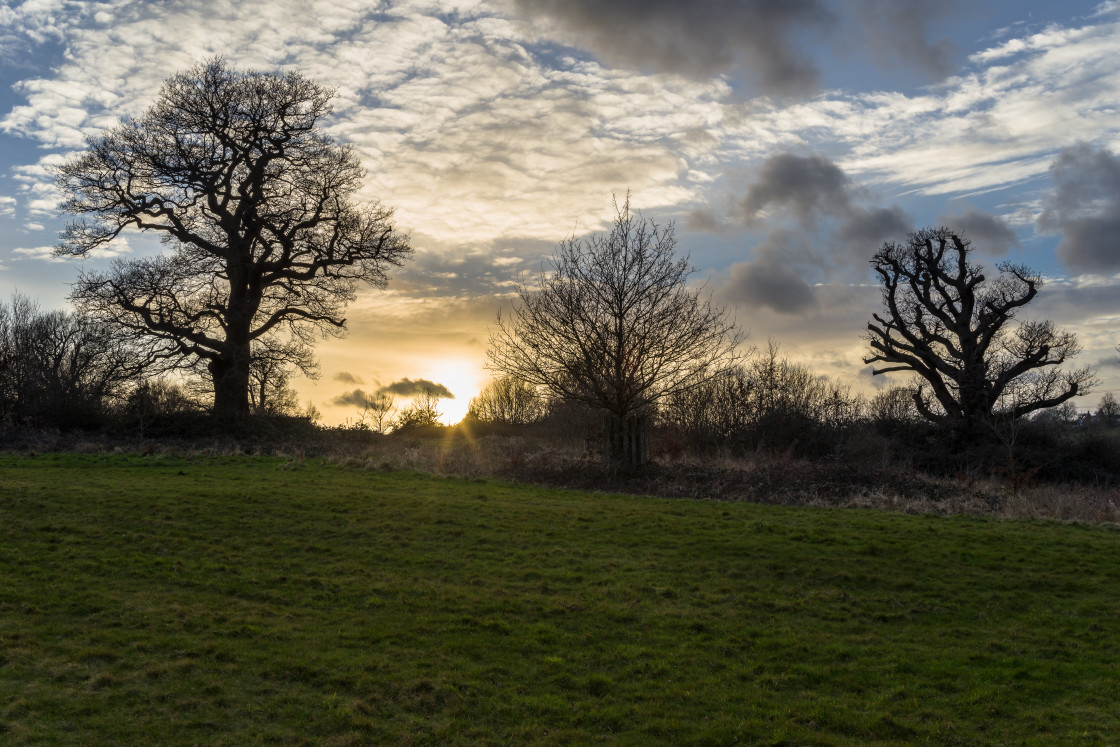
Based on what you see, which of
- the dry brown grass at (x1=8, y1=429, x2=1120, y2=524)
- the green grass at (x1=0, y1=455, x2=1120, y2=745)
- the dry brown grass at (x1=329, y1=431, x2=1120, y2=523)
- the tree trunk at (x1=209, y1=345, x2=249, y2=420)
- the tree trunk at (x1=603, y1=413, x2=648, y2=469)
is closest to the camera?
the green grass at (x1=0, y1=455, x2=1120, y2=745)

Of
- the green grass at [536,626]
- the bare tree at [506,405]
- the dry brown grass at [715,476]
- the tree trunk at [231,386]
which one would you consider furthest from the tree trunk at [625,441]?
the bare tree at [506,405]

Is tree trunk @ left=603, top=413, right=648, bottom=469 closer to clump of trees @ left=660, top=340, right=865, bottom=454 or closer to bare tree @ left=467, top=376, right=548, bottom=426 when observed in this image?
clump of trees @ left=660, top=340, right=865, bottom=454

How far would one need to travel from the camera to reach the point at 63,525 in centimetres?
1224

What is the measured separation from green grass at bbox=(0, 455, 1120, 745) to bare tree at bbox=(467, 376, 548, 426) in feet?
114

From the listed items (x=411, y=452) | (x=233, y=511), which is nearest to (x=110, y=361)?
(x=411, y=452)

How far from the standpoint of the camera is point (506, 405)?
58.8 m

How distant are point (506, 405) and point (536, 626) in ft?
165

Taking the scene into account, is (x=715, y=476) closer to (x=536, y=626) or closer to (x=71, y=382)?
(x=536, y=626)

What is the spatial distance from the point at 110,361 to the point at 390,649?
27.3 m

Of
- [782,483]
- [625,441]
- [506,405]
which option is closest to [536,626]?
[782,483]

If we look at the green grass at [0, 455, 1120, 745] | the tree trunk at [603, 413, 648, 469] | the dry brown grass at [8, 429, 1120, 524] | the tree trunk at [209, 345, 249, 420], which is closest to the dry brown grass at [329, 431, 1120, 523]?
the dry brown grass at [8, 429, 1120, 524]

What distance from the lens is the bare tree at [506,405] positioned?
50562 mm

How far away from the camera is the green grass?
6.50 metres

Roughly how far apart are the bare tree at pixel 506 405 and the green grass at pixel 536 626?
114ft
